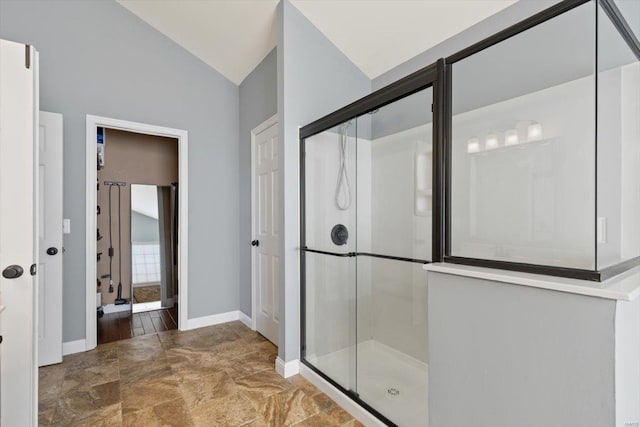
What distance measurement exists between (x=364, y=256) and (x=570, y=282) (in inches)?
56.5

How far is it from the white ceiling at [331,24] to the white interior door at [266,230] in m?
0.81

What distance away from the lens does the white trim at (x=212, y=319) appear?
3328 millimetres

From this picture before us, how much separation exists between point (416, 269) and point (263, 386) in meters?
1.36

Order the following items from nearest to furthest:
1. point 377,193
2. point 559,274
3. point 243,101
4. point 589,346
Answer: point 589,346, point 559,274, point 377,193, point 243,101

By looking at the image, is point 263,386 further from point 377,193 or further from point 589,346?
point 589,346

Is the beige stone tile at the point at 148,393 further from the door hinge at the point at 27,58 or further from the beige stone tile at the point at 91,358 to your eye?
the door hinge at the point at 27,58

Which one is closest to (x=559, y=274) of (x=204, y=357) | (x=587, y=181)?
(x=587, y=181)

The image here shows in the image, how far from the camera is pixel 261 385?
7.36ft

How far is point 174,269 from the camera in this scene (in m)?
4.28

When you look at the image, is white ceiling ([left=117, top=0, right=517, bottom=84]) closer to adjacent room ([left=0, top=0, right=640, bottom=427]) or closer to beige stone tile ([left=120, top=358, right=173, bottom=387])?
adjacent room ([left=0, top=0, right=640, bottom=427])

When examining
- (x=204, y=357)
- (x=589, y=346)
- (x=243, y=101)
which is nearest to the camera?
(x=589, y=346)

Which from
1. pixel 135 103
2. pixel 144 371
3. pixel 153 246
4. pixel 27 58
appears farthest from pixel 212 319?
pixel 27 58

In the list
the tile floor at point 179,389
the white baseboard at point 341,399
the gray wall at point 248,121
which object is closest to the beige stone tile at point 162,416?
the tile floor at point 179,389

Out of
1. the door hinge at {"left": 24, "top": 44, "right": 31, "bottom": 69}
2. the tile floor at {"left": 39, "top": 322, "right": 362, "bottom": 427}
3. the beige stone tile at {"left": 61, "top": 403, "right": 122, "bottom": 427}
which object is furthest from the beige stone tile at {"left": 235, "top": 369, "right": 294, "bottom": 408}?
the door hinge at {"left": 24, "top": 44, "right": 31, "bottom": 69}
